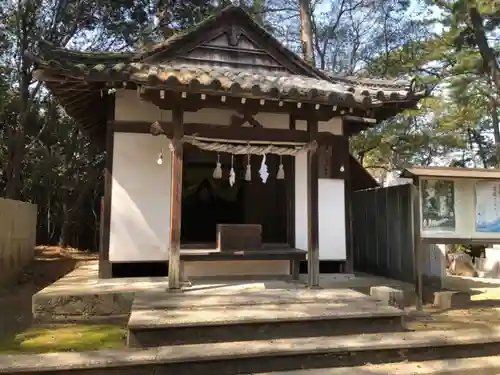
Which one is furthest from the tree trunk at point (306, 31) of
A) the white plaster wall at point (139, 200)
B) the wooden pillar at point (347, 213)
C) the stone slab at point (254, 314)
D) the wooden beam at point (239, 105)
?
the stone slab at point (254, 314)

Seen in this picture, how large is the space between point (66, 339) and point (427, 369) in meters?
4.05

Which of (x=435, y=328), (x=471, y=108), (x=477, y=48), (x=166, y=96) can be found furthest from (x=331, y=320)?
(x=471, y=108)

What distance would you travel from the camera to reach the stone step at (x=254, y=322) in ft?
15.3

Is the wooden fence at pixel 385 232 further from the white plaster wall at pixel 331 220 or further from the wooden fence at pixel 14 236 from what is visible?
the wooden fence at pixel 14 236

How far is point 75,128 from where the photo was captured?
17062 millimetres

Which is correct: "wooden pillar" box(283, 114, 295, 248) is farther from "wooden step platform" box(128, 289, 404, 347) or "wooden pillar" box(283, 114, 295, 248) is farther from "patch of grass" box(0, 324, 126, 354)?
"patch of grass" box(0, 324, 126, 354)

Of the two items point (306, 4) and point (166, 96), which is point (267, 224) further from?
point (306, 4)

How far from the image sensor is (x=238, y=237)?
7.46 m

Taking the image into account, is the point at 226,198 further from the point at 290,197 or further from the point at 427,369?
the point at 427,369

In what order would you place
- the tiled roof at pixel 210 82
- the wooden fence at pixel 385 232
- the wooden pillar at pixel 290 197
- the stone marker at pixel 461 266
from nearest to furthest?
the tiled roof at pixel 210 82 → the wooden fence at pixel 385 232 → the wooden pillar at pixel 290 197 → the stone marker at pixel 461 266

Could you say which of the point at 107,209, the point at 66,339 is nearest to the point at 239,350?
the point at 66,339

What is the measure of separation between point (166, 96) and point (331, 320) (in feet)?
12.2

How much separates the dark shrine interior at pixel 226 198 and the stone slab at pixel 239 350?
3.91 m

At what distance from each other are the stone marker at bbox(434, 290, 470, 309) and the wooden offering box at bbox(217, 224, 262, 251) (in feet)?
10.4
